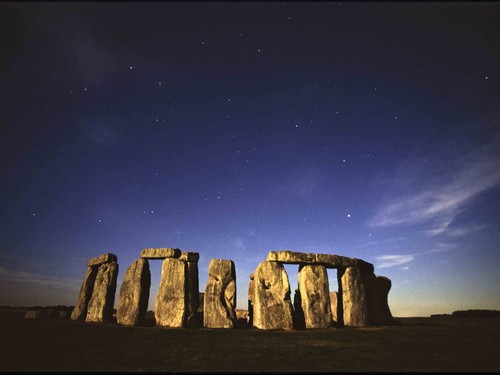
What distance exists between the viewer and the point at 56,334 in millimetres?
6633

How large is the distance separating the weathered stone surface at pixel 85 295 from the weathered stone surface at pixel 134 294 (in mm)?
2046

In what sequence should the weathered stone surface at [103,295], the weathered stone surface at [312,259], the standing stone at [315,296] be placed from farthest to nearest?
the weathered stone surface at [103,295] → the weathered stone surface at [312,259] → the standing stone at [315,296]

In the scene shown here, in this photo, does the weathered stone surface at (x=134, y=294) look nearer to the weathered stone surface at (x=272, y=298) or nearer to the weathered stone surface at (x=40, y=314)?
the weathered stone surface at (x=272, y=298)

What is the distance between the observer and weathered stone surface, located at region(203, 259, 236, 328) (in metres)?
8.59

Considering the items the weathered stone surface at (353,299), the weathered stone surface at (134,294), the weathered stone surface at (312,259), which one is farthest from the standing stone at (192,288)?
the weathered stone surface at (353,299)

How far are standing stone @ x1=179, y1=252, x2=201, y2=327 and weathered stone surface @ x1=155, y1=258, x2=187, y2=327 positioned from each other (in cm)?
14

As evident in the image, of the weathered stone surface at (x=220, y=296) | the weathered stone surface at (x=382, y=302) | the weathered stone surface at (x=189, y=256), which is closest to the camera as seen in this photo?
the weathered stone surface at (x=220, y=296)

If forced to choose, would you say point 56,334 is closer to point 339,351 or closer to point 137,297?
point 137,297

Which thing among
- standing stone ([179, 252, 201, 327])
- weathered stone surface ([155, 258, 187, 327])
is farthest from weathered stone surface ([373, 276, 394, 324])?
weathered stone surface ([155, 258, 187, 327])

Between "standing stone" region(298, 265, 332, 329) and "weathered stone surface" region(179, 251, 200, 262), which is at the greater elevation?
"weathered stone surface" region(179, 251, 200, 262)

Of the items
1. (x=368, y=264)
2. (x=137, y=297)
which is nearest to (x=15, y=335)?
(x=137, y=297)

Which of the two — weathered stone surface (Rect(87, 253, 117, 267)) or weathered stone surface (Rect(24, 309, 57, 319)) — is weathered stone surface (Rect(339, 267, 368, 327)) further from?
weathered stone surface (Rect(24, 309, 57, 319))

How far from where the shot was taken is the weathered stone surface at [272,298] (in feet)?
27.6

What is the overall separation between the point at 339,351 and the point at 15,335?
6.43m
